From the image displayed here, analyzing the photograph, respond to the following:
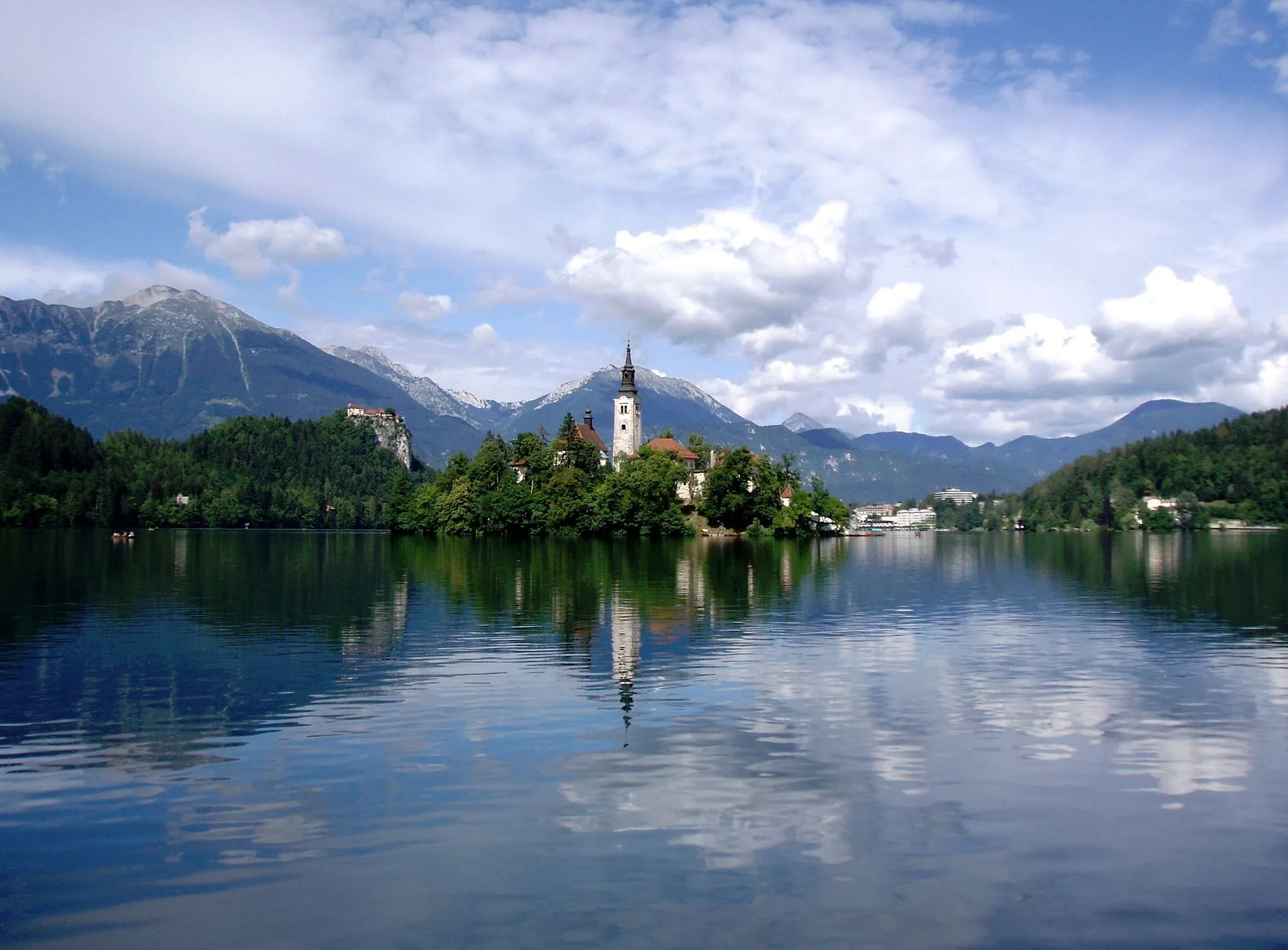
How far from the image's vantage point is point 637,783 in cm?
1664

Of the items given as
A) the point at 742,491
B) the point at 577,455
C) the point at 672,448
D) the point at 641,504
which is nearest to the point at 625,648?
the point at 641,504

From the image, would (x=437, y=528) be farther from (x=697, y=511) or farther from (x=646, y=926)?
(x=646, y=926)

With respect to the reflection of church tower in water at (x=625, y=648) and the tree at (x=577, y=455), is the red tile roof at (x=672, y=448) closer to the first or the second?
the tree at (x=577, y=455)

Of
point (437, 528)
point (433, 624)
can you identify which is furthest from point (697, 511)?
point (433, 624)

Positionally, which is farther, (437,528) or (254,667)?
(437,528)

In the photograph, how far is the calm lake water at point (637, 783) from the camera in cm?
1161

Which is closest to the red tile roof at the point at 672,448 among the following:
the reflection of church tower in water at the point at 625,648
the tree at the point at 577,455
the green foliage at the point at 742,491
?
the tree at the point at 577,455

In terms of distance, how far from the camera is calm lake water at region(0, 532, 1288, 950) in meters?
11.6

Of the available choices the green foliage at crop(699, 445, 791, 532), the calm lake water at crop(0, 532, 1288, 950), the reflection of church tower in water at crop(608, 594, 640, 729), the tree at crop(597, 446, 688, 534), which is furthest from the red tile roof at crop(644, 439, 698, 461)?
the calm lake water at crop(0, 532, 1288, 950)

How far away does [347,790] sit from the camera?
16.1 meters

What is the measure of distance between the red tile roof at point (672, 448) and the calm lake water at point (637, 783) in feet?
431

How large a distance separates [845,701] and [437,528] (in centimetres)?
14432

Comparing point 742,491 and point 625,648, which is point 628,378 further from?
point 625,648

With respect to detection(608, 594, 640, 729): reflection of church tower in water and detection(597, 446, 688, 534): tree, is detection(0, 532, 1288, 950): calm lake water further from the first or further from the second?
detection(597, 446, 688, 534): tree
